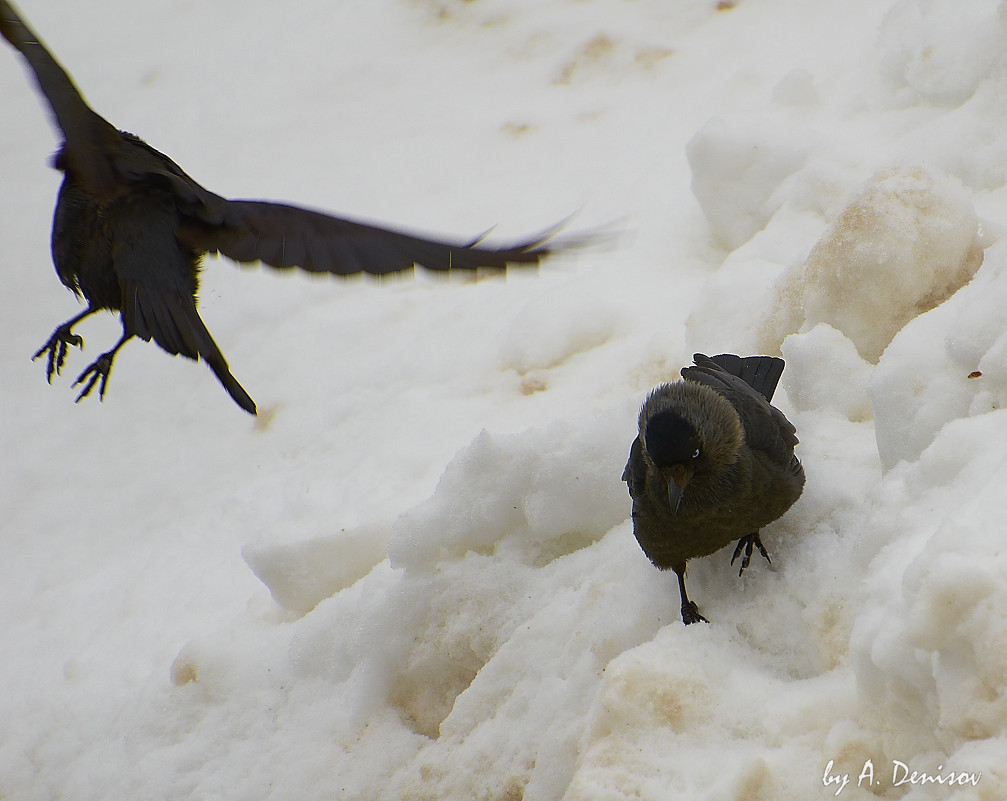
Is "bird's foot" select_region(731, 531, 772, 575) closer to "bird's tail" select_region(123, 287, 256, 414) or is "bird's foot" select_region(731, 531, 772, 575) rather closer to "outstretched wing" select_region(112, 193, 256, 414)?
"bird's tail" select_region(123, 287, 256, 414)

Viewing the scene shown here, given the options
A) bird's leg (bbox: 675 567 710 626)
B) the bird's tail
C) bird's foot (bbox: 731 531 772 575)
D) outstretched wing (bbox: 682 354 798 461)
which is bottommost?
bird's foot (bbox: 731 531 772 575)

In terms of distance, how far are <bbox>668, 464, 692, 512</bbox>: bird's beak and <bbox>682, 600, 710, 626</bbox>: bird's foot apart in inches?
10.1

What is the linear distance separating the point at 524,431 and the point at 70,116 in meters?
1.71

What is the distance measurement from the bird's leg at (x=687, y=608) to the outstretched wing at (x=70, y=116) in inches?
73.0

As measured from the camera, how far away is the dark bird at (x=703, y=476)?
2.44 metres

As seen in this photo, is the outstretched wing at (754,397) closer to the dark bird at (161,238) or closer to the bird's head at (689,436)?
the bird's head at (689,436)

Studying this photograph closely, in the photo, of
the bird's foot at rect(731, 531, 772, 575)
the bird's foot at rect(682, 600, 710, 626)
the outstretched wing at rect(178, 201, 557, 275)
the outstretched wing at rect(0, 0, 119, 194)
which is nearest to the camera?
the outstretched wing at rect(0, 0, 119, 194)

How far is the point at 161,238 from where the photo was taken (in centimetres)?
249

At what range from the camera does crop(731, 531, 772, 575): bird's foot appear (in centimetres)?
256

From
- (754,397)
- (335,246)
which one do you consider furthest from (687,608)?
(335,246)

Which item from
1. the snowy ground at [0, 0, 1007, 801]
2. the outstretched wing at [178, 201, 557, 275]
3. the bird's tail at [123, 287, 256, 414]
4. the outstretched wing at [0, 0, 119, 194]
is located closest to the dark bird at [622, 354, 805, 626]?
the snowy ground at [0, 0, 1007, 801]

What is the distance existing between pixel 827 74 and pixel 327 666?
12.8 feet

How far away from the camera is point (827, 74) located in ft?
16.1

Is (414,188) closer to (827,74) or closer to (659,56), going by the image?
(659,56)
